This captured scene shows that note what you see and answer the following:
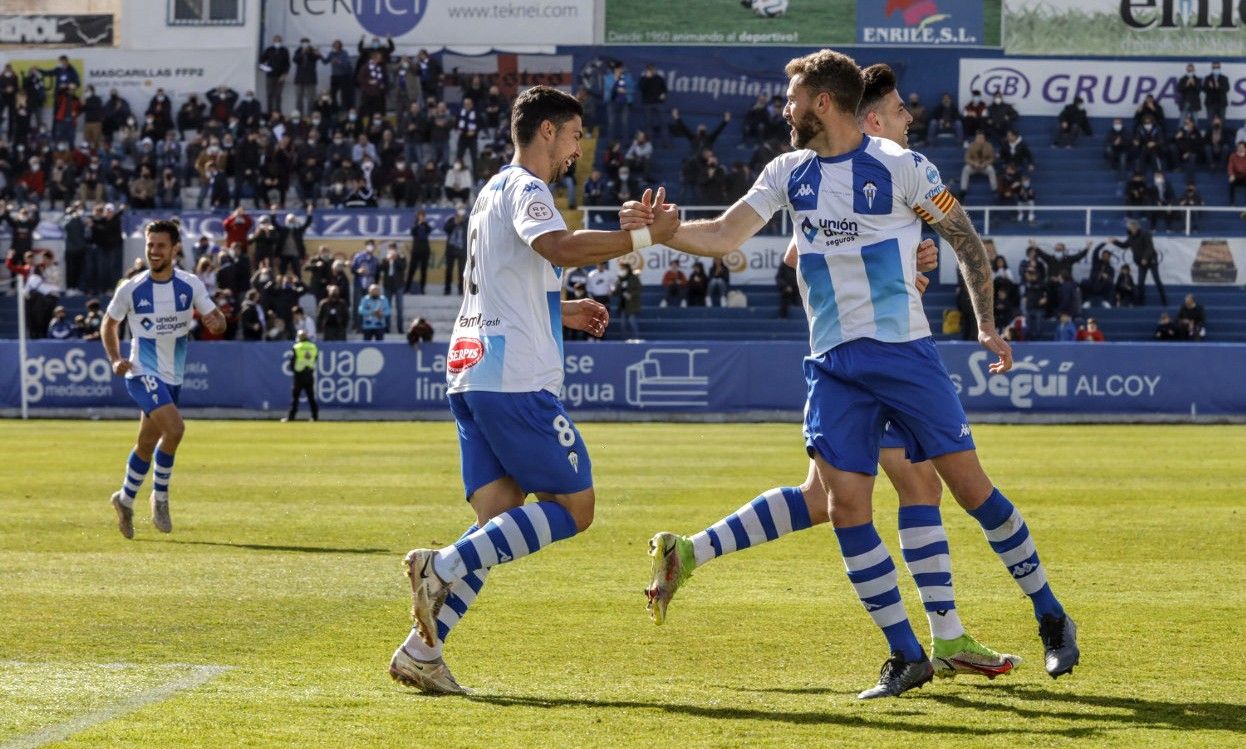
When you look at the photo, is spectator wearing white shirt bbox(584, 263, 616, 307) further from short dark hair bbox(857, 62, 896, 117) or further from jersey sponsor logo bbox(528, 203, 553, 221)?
jersey sponsor logo bbox(528, 203, 553, 221)

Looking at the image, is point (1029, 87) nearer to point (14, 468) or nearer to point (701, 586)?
point (14, 468)

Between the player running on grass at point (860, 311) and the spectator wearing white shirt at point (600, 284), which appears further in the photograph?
the spectator wearing white shirt at point (600, 284)

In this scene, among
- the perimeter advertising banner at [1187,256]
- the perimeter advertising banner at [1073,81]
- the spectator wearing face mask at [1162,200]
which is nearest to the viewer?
the perimeter advertising banner at [1187,256]

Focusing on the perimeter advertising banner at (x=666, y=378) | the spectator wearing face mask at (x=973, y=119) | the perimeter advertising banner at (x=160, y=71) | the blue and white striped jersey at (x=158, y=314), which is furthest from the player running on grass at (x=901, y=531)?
the perimeter advertising banner at (x=160, y=71)

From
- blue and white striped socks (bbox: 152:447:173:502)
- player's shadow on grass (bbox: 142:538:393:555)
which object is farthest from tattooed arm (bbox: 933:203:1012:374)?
blue and white striped socks (bbox: 152:447:173:502)

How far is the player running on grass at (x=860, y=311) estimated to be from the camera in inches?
265

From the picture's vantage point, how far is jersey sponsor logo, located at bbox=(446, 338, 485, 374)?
22.1 feet

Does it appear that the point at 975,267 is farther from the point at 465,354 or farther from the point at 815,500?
the point at 465,354

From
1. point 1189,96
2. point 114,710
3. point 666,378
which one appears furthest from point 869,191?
point 1189,96

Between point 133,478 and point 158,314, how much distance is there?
137 centimetres

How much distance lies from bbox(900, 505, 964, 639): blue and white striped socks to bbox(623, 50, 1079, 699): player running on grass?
233mm

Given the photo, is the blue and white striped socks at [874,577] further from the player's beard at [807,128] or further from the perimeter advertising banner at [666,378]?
the perimeter advertising banner at [666,378]

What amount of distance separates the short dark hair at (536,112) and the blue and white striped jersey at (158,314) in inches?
298

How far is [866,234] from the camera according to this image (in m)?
6.80
